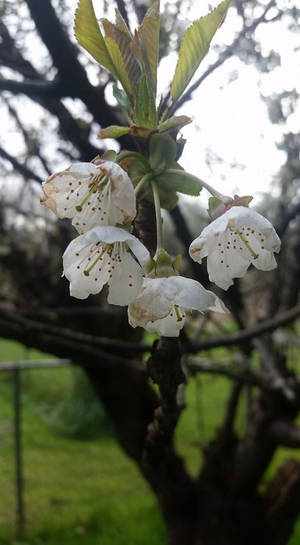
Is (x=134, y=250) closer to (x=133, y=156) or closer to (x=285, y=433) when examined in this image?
(x=133, y=156)

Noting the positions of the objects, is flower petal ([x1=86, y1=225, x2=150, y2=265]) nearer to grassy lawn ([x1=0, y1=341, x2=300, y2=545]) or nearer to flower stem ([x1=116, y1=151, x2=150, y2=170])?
flower stem ([x1=116, y1=151, x2=150, y2=170])

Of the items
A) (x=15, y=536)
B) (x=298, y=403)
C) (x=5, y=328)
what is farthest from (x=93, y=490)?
(x=5, y=328)

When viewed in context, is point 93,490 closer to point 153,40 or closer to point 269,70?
point 269,70

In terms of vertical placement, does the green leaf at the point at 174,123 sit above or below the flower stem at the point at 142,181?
above

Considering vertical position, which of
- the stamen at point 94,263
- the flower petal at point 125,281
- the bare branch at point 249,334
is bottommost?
the bare branch at point 249,334

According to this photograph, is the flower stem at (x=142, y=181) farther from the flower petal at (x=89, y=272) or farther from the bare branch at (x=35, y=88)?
the bare branch at (x=35, y=88)

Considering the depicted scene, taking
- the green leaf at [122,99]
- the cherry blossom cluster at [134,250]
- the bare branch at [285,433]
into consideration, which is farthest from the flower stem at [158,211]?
the bare branch at [285,433]

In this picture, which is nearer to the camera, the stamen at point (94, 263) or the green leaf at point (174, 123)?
the green leaf at point (174, 123)
